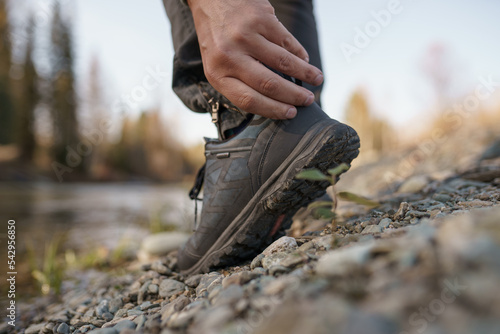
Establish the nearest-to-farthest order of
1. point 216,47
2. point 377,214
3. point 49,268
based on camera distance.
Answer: point 216,47
point 377,214
point 49,268

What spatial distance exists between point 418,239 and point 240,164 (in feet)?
3.06

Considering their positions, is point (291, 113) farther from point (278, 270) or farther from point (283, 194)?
point (278, 270)

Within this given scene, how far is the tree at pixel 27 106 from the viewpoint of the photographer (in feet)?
59.2

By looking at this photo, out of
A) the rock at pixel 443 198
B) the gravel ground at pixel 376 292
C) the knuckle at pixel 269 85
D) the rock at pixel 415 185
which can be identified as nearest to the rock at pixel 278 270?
the gravel ground at pixel 376 292

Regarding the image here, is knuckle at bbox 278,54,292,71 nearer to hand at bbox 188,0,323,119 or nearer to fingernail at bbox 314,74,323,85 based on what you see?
hand at bbox 188,0,323,119

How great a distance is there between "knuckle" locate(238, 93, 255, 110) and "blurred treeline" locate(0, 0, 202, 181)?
14.2 metres

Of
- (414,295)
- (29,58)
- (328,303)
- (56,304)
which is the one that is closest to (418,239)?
(414,295)

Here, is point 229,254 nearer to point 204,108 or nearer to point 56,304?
point 204,108

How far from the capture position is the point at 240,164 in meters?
1.48

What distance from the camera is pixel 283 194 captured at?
4.31 feet

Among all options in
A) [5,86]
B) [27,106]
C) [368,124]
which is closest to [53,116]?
[27,106]

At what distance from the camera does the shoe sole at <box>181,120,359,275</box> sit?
128 cm

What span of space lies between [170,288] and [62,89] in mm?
22531

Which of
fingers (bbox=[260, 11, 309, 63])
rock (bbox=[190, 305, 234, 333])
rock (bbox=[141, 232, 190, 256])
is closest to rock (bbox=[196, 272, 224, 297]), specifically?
rock (bbox=[190, 305, 234, 333])
